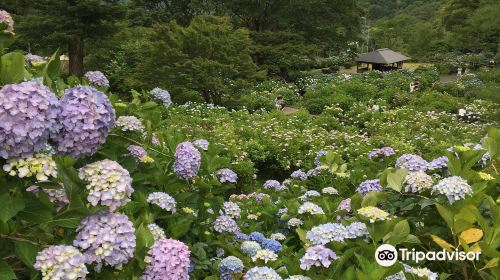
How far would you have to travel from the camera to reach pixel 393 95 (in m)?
14.4

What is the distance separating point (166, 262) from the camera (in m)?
1.36

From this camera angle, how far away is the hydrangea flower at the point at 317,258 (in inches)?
61.7

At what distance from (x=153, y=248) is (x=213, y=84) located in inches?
412

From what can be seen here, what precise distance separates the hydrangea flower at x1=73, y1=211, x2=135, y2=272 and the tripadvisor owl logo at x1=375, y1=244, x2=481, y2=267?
85 cm

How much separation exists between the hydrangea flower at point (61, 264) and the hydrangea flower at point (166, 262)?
0.22 meters

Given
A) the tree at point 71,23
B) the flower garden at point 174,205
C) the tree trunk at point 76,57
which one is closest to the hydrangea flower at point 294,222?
the flower garden at point 174,205

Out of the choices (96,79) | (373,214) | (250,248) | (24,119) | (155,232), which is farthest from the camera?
(96,79)

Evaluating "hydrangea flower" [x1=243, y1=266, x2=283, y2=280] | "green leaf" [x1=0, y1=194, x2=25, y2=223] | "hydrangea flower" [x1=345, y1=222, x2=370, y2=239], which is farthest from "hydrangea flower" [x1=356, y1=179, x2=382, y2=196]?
"green leaf" [x1=0, y1=194, x2=25, y2=223]

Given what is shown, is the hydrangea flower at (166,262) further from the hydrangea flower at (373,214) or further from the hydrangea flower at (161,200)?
the hydrangea flower at (373,214)

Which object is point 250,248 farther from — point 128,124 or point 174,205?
point 128,124

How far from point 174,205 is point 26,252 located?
0.73 meters

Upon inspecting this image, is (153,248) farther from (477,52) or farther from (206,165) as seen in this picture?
(477,52)

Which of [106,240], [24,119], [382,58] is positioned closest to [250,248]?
[106,240]

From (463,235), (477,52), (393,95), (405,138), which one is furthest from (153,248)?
(477,52)
